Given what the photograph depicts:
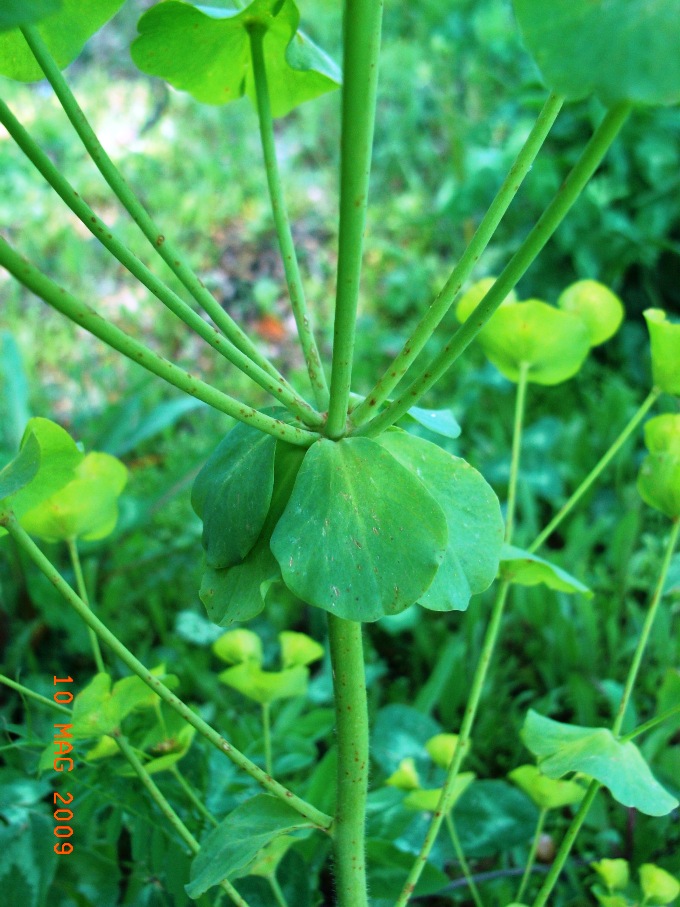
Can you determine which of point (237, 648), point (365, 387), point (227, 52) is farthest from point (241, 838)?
point (365, 387)

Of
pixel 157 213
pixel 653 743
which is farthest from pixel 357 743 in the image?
pixel 157 213

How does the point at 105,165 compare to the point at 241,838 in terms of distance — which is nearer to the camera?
the point at 105,165

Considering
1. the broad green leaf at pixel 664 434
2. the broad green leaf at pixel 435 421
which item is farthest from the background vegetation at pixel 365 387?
the broad green leaf at pixel 435 421

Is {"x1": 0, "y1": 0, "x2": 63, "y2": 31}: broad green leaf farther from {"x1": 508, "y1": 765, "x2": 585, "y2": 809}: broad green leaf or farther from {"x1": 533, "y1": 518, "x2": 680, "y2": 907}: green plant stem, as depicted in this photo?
{"x1": 508, "y1": 765, "x2": 585, "y2": 809}: broad green leaf

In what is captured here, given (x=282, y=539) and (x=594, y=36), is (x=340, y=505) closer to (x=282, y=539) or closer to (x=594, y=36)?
(x=282, y=539)

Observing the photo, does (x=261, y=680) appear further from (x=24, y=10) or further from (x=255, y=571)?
(x=24, y=10)
